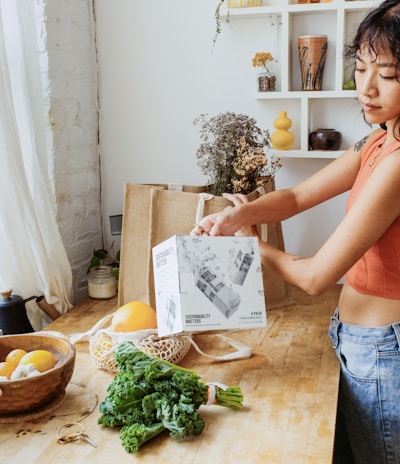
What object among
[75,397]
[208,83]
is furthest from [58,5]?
[75,397]

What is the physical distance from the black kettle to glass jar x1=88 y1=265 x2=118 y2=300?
0.39 metres

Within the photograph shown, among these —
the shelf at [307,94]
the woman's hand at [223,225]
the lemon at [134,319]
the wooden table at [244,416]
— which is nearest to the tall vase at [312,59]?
the shelf at [307,94]

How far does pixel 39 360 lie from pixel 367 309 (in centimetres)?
75

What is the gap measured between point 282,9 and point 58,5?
29.0 inches

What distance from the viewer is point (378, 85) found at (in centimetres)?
134

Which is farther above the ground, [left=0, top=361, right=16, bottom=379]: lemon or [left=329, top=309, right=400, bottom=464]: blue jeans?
[left=0, top=361, right=16, bottom=379]: lemon

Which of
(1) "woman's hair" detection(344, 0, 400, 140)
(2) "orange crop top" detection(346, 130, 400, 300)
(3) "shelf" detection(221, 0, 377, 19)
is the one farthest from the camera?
(3) "shelf" detection(221, 0, 377, 19)

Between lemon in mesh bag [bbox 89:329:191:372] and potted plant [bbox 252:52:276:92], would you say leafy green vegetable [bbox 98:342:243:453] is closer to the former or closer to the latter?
lemon in mesh bag [bbox 89:329:191:372]

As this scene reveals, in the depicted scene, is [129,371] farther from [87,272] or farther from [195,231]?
[87,272]

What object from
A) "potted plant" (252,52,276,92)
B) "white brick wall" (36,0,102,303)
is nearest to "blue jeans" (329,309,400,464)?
"potted plant" (252,52,276,92)

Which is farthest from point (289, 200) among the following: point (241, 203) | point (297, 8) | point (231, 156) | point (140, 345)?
point (297, 8)

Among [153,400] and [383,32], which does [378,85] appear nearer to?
[383,32]

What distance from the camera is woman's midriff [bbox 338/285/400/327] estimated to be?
1443mm

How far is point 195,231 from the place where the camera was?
160 centimetres
